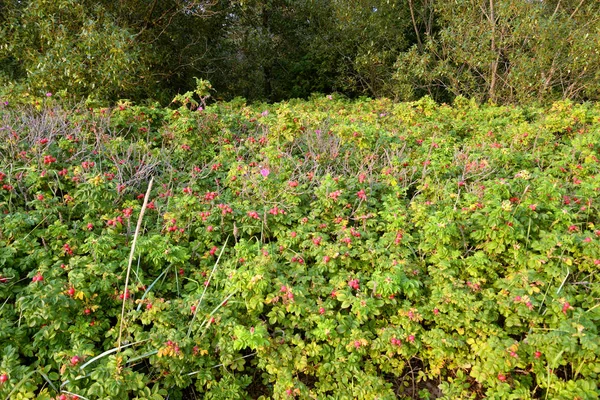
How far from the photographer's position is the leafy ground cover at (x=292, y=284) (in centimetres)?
200

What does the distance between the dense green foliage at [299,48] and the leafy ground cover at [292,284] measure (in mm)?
2310

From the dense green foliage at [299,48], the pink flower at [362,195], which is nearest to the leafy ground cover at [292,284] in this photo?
the pink flower at [362,195]

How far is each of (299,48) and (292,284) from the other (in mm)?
8446

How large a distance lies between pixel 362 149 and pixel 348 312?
1953 millimetres

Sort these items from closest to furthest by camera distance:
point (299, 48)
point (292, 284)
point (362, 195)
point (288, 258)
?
1. point (292, 284)
2. point (288, 258)
3. point (362, 195)
4. point (299, 48)

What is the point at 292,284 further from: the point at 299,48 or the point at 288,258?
the point at 299,48

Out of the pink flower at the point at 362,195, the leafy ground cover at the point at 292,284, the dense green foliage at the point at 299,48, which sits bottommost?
the leafy ground cover at the point at 292,284

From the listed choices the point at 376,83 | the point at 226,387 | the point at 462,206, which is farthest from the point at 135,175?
the point at 376,83

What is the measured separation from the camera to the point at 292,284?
2447 millimetres

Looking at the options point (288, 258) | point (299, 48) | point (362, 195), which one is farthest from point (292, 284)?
point (299, 48)

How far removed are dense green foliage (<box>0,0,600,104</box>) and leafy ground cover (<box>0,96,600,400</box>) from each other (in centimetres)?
231

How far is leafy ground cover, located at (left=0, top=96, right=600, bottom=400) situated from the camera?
2002 mm

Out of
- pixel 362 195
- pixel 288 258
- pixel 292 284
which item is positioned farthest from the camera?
pixel 362 195

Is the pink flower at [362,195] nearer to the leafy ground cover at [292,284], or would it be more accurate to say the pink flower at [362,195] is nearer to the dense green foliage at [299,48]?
the leafy ground cover at [292,284]
